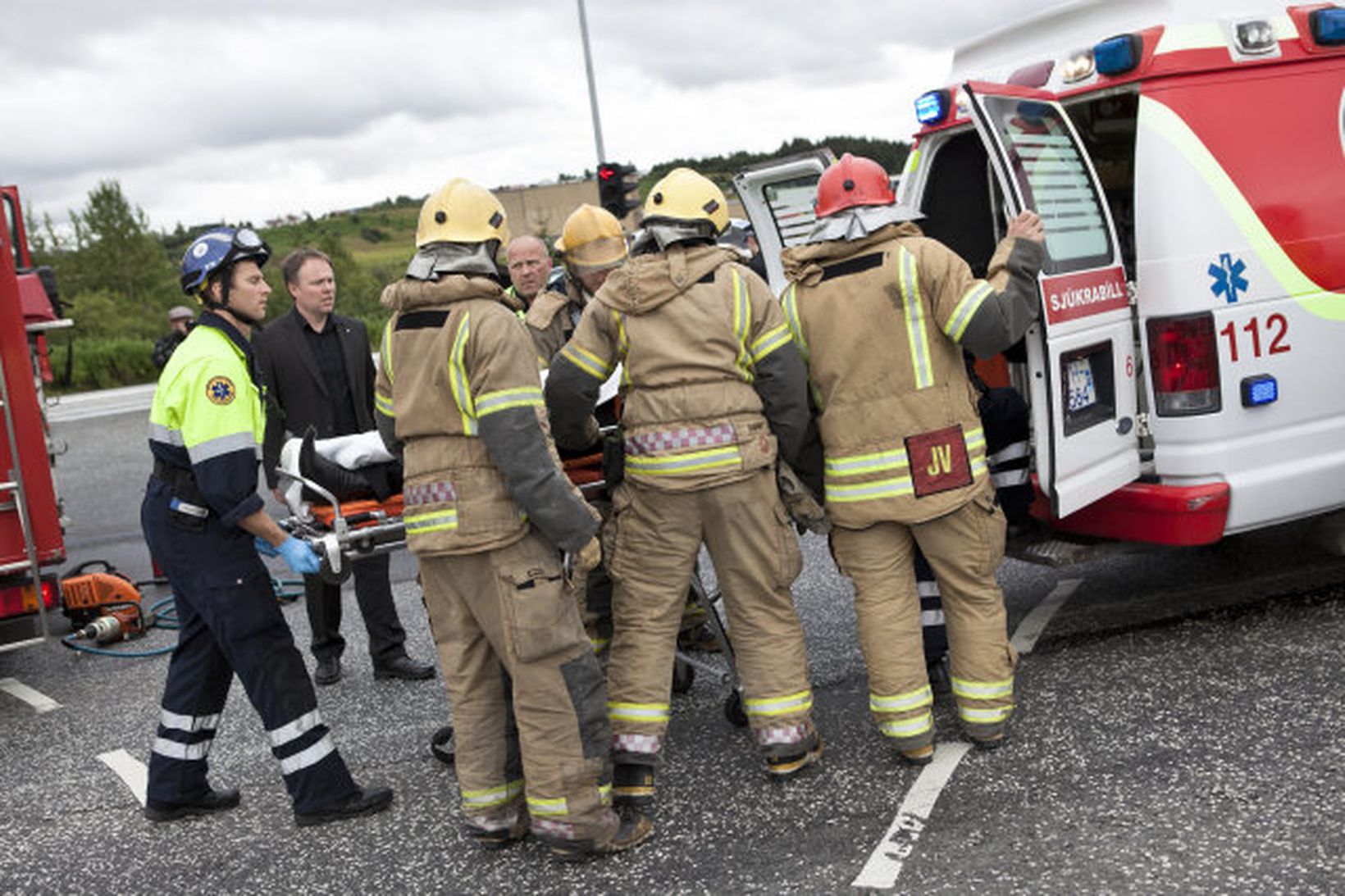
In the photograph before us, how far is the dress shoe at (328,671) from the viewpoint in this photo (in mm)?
5922

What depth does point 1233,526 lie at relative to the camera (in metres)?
4.64

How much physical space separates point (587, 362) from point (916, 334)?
1.08m

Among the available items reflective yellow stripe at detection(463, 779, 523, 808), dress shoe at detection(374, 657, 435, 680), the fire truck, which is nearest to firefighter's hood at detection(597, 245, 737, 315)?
reflective yellow stripe at detection(463, 779, 523, 808)

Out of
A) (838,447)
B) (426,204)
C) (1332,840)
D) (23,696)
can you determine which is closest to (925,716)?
(838,447)

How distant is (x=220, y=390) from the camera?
4047 millimetres

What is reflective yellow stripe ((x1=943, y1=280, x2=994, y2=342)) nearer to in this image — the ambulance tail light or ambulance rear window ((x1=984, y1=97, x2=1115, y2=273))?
ambulance rear window ((x1=984, y1=97, x2=1115, y2=273))

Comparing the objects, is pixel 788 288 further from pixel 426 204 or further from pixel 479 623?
pixel 479 623

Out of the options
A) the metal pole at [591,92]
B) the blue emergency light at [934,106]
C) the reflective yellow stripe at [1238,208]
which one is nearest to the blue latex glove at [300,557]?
the blue emergency light at [934,106]

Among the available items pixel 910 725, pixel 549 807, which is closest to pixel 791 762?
pixel 910 725

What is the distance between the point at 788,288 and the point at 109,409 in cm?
2332

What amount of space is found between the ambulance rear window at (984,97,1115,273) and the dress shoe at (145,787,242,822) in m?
3.46

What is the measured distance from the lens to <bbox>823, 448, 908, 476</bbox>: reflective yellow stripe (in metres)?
4.14

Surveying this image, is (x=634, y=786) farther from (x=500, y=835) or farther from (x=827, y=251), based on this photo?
(x=827, y=251)

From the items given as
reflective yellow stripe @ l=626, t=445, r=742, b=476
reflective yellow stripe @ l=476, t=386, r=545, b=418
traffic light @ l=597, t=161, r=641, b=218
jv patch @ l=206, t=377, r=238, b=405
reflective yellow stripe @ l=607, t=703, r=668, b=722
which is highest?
traffic light @ l=597, t=161, r=641, b=218
